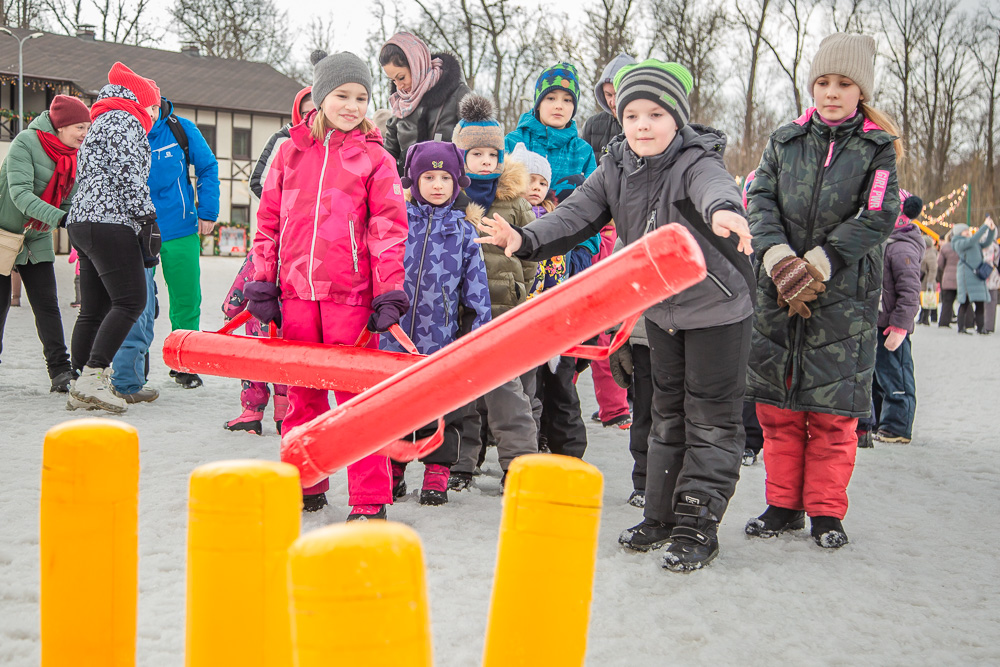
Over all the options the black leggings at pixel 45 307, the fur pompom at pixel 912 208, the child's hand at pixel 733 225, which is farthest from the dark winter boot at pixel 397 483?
the fur pompom at pixel 912 208

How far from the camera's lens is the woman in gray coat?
1633cm

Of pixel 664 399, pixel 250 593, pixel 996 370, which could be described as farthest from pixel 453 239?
pixel 996 370

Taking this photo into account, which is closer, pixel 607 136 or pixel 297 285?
pixel 297 285

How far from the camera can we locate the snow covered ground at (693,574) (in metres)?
2.72

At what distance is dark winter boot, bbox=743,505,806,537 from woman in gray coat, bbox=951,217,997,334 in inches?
566

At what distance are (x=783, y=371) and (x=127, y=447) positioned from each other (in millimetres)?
3013

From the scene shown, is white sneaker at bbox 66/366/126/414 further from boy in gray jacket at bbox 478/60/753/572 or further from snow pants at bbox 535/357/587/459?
boy in gray jacket at bbox 478/60/753/572

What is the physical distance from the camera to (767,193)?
4105 mm

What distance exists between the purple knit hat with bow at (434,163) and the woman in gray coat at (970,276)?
1475 centimetres

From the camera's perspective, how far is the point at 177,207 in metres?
6.58

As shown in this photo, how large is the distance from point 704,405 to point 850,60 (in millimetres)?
1702

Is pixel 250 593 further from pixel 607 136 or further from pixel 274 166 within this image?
pixel 607 136

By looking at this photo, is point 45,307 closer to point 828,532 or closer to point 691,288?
point 691,288

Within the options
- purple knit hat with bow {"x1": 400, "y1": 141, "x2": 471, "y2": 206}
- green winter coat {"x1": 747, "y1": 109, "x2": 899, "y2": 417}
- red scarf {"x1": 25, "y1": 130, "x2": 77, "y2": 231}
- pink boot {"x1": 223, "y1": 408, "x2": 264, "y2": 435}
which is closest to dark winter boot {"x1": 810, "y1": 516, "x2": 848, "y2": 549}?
green winter coat {"x1": 747, "y1": 109, "x2": 899, "y2": 417}
